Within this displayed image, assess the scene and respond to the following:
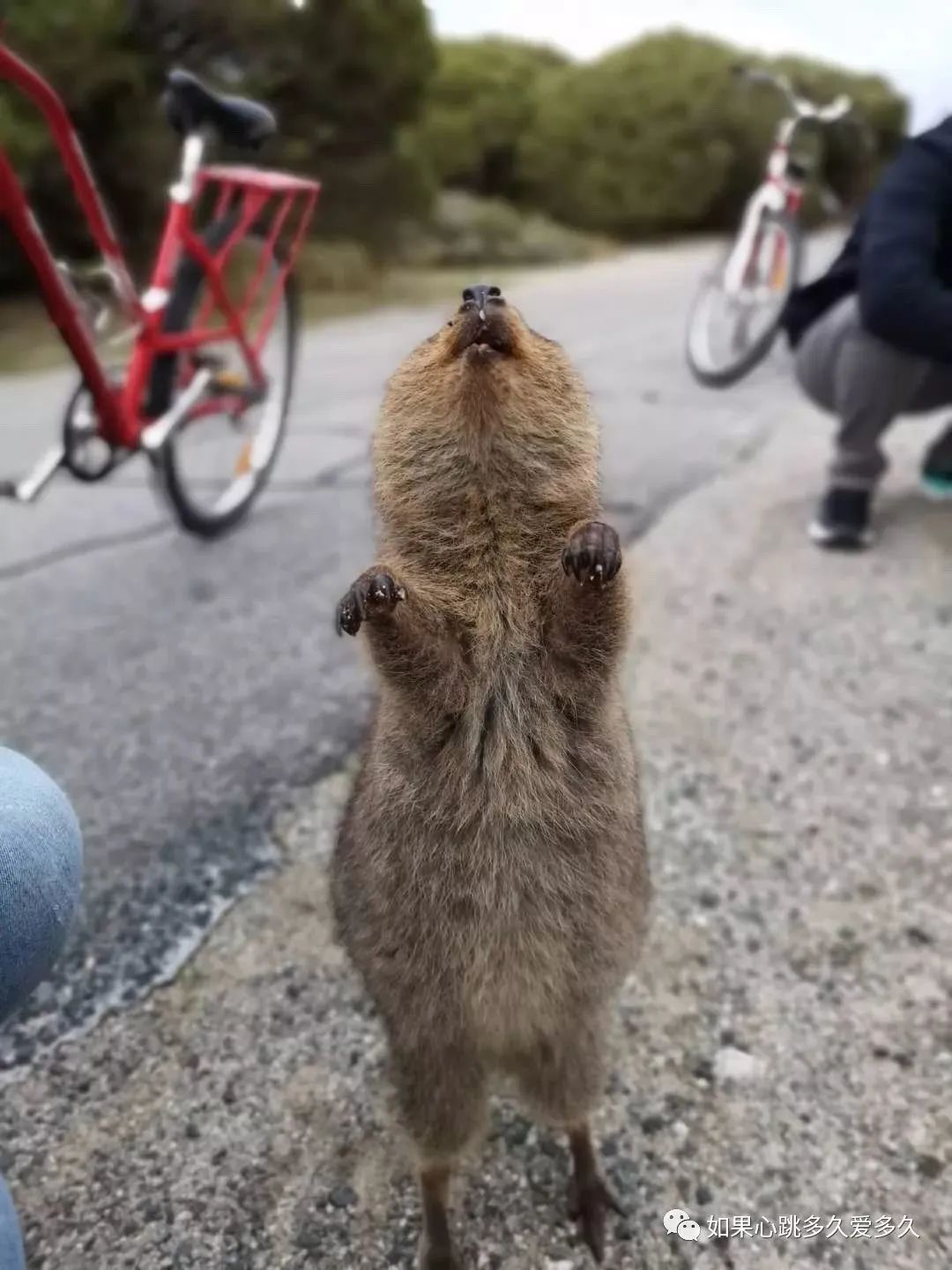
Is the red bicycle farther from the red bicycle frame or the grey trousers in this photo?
the grey trousers

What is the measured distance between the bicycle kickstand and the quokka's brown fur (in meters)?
1.60

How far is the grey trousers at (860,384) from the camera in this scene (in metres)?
2.91

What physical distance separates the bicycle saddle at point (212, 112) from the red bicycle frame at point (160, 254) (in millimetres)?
64

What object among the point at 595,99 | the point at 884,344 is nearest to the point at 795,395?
the point at 884,344

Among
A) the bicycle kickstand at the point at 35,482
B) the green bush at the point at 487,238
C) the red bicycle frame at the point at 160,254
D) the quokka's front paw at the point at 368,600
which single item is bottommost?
the green bush at the point at 487,238

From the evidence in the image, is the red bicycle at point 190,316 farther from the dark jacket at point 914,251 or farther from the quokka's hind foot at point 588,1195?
the quokka's hind foot at point 588,1195

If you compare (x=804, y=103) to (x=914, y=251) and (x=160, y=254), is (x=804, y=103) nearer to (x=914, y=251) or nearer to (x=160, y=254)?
(x=914, y=251)

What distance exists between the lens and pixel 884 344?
2.87 meters

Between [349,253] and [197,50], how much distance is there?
11.3 ft

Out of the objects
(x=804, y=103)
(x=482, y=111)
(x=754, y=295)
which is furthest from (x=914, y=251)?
(x=482, y=111)

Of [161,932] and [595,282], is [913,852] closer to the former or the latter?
[161,932]

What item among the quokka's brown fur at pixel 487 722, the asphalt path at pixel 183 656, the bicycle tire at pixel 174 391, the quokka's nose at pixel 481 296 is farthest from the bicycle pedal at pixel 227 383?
the quokka's nose at pixel 481 296

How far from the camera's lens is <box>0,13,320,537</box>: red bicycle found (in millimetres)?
2457

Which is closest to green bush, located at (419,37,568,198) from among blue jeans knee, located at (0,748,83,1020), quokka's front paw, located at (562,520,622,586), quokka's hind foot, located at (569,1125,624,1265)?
quokka's front paw, located at (562,520,622,586)
